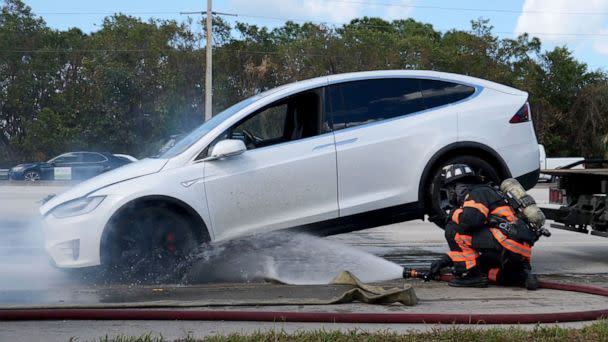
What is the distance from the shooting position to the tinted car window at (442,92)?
7707mm

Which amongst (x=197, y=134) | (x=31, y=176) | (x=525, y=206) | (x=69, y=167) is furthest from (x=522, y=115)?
(x=31, y=176)

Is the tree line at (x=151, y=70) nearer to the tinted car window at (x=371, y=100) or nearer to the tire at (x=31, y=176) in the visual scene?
the tire at (x=31, y=176)

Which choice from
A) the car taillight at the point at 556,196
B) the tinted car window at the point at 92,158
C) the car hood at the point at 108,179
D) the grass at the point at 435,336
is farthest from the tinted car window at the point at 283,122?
the tinted car window at the point at 92,158

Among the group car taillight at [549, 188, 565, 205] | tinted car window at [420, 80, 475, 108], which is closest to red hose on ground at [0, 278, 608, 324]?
tinted car window at [420, 80, 475, 108]

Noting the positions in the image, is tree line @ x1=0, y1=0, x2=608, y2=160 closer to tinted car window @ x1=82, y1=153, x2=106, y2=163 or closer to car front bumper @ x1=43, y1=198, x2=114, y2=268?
tinted car window @ x1=82, y1=153, x2=106, y2=163

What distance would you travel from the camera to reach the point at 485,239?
6.68 m

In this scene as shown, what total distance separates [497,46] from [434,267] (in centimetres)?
4050

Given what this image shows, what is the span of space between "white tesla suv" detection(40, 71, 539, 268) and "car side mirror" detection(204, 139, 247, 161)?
1 cm

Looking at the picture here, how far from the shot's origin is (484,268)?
6.95 meters

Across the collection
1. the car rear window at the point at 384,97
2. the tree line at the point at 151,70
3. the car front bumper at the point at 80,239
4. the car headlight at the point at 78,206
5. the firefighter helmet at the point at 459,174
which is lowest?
the car front bumper at the point at 80,239

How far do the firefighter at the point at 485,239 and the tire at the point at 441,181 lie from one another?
0.32 meters

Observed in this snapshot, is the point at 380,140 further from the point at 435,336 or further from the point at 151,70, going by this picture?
the point at 151,70

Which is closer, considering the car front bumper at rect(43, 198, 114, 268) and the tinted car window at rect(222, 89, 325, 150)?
the car front bumper at rect(43, 198, 114, 268)

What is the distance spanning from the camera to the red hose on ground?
524 centimetres
